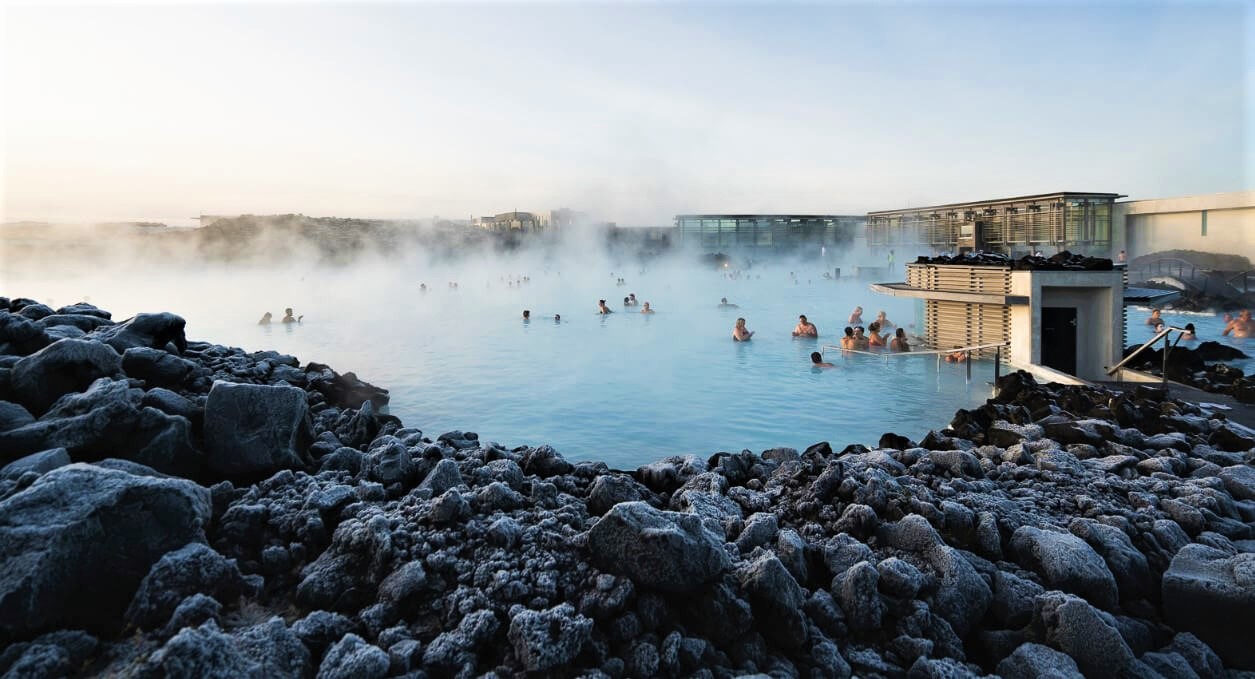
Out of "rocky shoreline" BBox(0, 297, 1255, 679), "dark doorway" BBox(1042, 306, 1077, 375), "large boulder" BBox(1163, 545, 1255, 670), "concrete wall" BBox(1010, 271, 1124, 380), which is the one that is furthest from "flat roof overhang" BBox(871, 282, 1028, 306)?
"large boulder" BBox(1163, 545, 1255, 670)

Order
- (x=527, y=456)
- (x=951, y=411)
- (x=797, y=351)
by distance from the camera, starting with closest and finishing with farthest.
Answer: (x=527, y=456), (x=951, y=411), (x=797, y=351)

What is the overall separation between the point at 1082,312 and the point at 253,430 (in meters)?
9.37

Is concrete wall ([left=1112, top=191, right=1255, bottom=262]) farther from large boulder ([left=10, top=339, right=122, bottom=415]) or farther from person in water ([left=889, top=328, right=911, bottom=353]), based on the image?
large boulder ([left=10, top=339, right=122, bottom=415])

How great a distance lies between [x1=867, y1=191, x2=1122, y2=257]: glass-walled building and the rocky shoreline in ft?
45.2

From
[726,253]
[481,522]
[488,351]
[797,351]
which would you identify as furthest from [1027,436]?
[726,253]

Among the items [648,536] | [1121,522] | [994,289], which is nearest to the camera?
[648,536]

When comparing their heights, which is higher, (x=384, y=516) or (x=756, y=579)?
(x=384, y=516)

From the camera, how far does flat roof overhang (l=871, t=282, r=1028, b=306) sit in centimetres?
879

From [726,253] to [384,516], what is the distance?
36.3 meters

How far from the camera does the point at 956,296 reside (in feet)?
32.2

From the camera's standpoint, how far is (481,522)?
2.39 metres

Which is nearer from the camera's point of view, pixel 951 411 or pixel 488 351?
pixel 951 411

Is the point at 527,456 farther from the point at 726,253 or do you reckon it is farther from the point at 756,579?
the point at 726,253

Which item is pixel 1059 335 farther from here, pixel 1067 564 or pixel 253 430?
pixel 253 430
